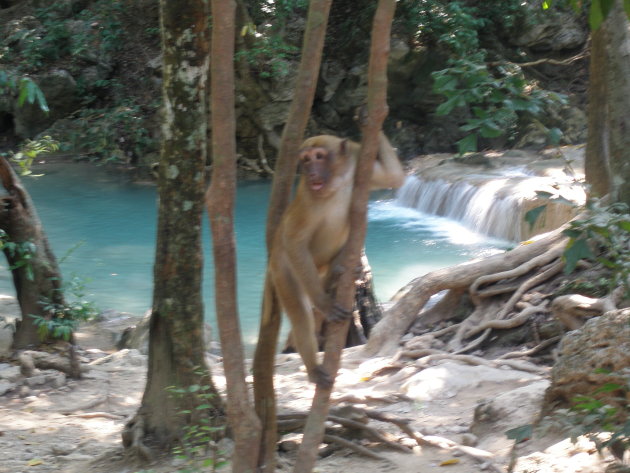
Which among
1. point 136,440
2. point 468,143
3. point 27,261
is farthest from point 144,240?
point 468,143

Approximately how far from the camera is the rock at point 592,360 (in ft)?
14.2

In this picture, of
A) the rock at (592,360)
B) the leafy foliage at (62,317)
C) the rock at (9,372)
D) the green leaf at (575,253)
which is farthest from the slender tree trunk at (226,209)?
the leafy foliage at (62,317)

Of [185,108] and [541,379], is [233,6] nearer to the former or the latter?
[185,108]

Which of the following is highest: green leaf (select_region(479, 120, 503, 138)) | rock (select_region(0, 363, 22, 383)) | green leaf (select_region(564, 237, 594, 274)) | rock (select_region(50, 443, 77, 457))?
green leaf (select_region(479, 120, 503, 138))

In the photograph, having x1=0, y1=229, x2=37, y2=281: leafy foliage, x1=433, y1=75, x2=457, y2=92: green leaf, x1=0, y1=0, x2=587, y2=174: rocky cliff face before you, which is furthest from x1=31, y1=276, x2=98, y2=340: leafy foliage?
x1=0, y1=0, x2=587, y2=174: rocky cliff face

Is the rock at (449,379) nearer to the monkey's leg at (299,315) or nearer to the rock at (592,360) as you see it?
the rock at (592,360)

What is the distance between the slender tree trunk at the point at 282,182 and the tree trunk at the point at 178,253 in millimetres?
1012

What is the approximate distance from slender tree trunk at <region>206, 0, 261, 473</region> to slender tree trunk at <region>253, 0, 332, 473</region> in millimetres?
358

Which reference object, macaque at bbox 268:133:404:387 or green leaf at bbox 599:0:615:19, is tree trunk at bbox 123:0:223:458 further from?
green leaf at bbox 599:0:615:19

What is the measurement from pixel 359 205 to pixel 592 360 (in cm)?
194

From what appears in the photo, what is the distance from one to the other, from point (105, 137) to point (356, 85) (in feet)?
21.6

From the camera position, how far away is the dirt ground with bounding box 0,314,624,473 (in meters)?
4.51

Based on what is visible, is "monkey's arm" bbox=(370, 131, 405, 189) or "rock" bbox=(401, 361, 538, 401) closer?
"monkey's arm" bbox=(370, 131, 405, 189)

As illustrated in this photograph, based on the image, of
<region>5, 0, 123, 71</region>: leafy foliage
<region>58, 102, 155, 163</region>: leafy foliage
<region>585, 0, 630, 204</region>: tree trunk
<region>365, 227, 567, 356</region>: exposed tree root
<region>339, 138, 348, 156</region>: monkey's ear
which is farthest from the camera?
<region>5, 0, 123, 71</region>: leafy foliage
